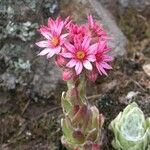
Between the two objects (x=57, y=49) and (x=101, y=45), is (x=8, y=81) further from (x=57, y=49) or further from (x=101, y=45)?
(x=101, y=45)

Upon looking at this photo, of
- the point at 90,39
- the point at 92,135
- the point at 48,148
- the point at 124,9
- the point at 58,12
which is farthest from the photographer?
the point at 124,9

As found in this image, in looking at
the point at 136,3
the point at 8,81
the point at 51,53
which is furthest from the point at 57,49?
the point at 136,3

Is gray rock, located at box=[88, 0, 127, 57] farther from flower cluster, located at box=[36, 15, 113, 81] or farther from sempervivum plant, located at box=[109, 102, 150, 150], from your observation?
flower cluster, located at box=[36, 15, 113, 81]

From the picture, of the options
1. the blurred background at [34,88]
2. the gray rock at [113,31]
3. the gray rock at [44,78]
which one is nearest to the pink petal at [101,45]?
the blurred background at [34,88]

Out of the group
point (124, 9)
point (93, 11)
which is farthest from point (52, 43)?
point (124, 9)

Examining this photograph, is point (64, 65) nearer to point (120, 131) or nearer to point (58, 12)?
point (120, 131)

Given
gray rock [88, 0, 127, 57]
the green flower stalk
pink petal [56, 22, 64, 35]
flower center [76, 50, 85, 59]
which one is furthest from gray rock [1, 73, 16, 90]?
flower center [76, 50, 85, 59]
